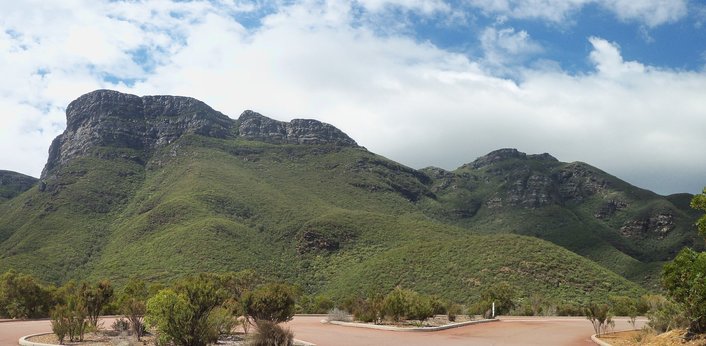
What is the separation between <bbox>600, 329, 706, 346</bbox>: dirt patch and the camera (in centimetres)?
1670

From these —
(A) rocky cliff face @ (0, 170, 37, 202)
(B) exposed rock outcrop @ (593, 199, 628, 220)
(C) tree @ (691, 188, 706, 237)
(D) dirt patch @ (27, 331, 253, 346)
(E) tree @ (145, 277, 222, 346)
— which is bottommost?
(D) dirt patch @ (27, 331, 253, 346)

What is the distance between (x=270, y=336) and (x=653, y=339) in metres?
13.9

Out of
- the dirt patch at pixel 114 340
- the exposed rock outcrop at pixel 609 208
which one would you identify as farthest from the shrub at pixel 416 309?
the exposed rock outcrop at pixel 609 208

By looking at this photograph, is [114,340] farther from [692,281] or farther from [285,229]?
[285,229]

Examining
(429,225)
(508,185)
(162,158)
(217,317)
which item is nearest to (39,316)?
(217,317)

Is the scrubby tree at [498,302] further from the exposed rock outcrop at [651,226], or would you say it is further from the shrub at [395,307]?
the exposed rock outcrop at [651,226]

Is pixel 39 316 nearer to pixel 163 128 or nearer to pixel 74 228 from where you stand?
pixel 74 228

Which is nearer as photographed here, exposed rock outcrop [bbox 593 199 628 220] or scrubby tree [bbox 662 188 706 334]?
scrubby tree [bbox 662 188 706 334]

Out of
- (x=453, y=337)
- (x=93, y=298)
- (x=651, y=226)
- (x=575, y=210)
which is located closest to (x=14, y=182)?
(x=93, y=298)

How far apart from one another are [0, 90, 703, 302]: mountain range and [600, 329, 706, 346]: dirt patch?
103 ft

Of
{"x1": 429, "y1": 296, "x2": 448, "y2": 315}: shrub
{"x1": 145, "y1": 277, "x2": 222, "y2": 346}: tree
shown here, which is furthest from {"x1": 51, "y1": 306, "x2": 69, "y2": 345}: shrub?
{"x1": 429, "y1": 296, "x2": 448, "y2": 315}: shrub

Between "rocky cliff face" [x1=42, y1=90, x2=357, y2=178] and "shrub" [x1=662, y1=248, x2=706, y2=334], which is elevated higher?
"rocky cliff face" [x1=42, y1=90, x2=357, y2=178]

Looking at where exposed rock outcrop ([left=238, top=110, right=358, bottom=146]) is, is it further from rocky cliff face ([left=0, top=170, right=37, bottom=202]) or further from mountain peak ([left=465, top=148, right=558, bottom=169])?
rocky cliff face ([left=0, top=170, right=37, bottom=202])

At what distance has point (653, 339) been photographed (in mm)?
19344
